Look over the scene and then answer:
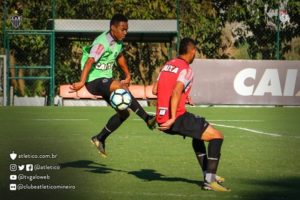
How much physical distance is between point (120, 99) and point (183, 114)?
9.68 feet

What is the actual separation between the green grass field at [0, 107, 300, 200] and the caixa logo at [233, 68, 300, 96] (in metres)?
7.25

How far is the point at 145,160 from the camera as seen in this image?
12766mm

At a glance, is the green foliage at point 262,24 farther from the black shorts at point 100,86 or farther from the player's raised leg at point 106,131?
the player's raised leg at point 106,131

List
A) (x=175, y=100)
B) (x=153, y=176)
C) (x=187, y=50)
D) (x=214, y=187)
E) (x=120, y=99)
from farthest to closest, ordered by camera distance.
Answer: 1. (x=120, y=99)
2. (x=153, y=176)
3. (x=187, y=50)
4. (x=214, y=187)
5. (x=175, y=100)

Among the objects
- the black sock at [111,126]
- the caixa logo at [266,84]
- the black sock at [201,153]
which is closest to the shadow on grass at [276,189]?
the black sock at [201,153]

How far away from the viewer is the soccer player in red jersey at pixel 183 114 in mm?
9336

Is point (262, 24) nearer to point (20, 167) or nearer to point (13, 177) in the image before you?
point (20, 167)

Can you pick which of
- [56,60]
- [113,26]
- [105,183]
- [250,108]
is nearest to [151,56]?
[56,60]

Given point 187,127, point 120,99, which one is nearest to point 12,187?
point 187,127

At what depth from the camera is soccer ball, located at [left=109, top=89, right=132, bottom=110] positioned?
12.3m

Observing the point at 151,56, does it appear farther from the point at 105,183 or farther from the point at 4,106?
the point at 105,183

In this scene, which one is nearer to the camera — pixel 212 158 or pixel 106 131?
pixel 212 158

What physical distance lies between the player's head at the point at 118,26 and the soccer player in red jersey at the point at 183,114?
2843 mm

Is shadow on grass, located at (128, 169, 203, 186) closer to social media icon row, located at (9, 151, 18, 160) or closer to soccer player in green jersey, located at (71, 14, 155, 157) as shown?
soccer player in green jersey, located at (71, 14, 155, 157)
